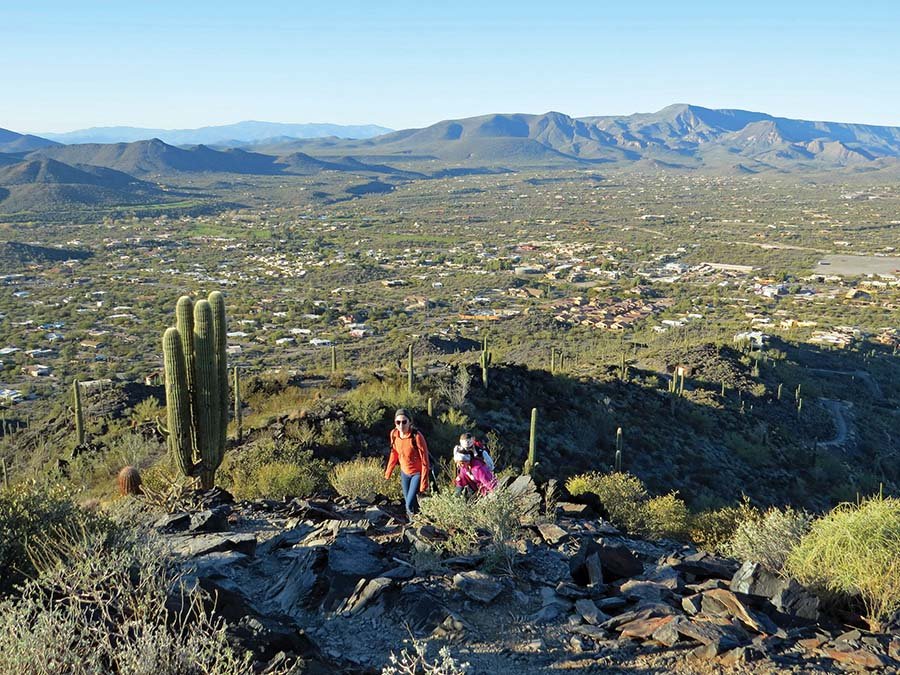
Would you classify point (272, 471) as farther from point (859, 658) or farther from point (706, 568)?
point (859, 658)

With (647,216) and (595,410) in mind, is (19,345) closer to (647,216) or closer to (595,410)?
(595,410)

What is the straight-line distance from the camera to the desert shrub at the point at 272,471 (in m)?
10.2

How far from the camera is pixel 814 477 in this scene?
22.2m

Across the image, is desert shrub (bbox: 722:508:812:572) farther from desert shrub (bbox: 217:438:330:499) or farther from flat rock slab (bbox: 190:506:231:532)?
desert shrub (bbox: 217:438:330:499)

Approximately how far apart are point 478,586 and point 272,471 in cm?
543

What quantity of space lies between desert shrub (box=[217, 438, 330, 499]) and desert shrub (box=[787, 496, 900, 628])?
21.4ft

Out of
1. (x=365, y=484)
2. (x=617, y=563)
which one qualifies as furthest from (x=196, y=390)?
(x=617, y=563)

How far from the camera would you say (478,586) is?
232 inches

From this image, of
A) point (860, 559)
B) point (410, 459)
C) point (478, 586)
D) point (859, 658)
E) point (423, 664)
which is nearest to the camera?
point (423, 664)

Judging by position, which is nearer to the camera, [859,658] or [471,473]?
[859,658]

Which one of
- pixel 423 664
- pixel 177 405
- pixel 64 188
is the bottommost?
pixel 177 405

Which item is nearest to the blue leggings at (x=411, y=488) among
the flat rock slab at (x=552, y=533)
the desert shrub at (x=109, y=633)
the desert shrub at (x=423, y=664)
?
the flat rock slab at (x=552, y=533)

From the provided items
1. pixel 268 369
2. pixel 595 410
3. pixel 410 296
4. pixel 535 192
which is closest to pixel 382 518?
pixel 595 410

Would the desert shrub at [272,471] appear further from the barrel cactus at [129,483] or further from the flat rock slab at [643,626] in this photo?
the flat rock slab at [643,626]
